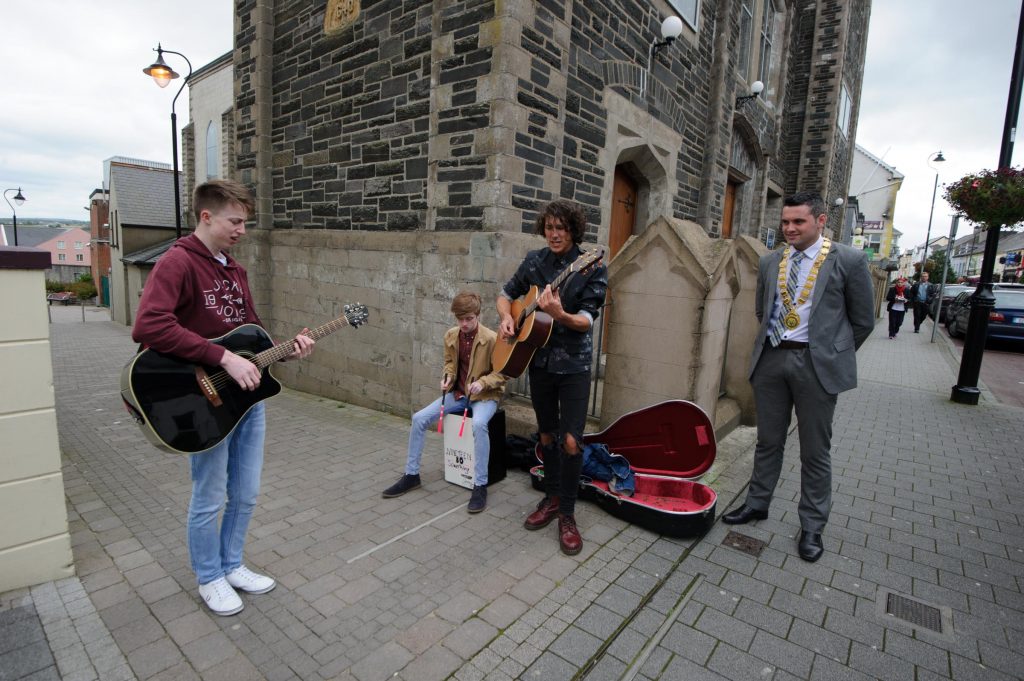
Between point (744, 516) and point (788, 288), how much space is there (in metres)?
1.62

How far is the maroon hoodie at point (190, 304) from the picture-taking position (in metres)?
2.24

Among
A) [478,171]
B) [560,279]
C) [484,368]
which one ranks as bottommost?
[484,368]

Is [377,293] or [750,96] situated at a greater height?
[750,96]

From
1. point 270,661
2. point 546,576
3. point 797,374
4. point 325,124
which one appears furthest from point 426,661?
point 325,124

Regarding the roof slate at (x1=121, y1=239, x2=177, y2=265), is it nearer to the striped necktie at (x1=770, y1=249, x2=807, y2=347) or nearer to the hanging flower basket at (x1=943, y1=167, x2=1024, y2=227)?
the striped necktie at (x1=770, y1=249, x2=807, y2=347)

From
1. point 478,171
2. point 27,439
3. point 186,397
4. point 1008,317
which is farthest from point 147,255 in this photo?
point 1008,317

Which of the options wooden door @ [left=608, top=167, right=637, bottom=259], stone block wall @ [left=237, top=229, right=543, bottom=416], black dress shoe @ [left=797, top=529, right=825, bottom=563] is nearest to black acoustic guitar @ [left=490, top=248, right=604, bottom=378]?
stone block wall @ [left=237, top=229, right=543, bottom=416]

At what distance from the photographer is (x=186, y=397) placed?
7.88 ft

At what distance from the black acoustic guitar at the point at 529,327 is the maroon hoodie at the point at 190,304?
155cm

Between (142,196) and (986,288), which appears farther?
(142,196)

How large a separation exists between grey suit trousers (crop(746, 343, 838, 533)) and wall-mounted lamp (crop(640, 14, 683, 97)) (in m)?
5.32

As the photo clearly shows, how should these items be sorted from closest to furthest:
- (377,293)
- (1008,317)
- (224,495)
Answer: (224,495) → (377,293) → (1008,317)

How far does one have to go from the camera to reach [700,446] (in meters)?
3.91

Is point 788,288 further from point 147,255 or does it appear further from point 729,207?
point 147,255
